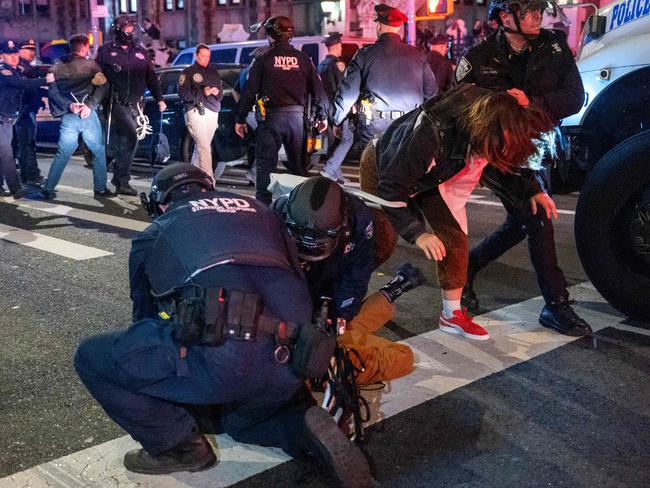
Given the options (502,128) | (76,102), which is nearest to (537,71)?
(502,128)

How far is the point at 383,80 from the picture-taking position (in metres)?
7.06

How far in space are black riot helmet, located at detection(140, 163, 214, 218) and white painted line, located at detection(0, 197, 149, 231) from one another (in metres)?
4.28

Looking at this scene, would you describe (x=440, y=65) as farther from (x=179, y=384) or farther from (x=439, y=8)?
(x=179, y=384)

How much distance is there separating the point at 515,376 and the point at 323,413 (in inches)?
57.9

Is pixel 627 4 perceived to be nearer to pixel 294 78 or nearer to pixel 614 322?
pixel 614 322

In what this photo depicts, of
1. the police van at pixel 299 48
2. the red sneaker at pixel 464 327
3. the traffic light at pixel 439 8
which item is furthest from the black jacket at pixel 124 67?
the traffic light at pixel 439 8

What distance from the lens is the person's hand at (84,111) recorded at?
358 inches

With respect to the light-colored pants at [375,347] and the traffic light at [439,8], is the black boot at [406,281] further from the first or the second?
the traffic light at [439,8]

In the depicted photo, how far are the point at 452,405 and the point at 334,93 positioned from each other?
23.1ft

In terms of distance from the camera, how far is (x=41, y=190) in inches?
367

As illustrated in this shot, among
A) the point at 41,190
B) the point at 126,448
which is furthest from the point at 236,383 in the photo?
the point at 41,190

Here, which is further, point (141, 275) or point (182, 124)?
point (182, 124)

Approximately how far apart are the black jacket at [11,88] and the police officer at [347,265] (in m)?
6.11

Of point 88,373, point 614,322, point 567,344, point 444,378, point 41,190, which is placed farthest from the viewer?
point 41,190
